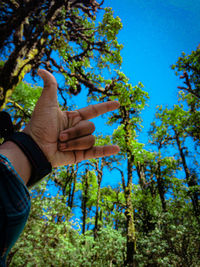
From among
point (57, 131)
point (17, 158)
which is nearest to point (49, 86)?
point (57, 131)

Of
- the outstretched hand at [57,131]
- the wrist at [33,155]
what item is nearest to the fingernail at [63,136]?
the outstretched hand at [57,131]

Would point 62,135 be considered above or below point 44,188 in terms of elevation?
below

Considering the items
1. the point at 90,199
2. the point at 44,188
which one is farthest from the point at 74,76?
the point at 90,199

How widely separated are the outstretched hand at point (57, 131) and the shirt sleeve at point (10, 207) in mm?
510

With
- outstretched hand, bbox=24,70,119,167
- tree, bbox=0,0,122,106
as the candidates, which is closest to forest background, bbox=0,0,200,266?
tree, bbox=0,0,122,106

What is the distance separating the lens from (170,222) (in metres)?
7.27

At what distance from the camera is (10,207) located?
778 mm

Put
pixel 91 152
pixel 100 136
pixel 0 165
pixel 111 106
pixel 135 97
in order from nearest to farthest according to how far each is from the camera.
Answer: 1. pixel 0 165
2. pixel 91 152
3. pixel 111 106
4. pixel 135 97
5. pixel 100 136

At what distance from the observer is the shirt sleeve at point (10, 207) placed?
0.74m

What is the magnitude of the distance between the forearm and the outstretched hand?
8.9 inches

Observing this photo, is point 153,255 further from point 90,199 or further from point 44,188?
point 90,199

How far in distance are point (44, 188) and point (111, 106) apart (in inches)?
253

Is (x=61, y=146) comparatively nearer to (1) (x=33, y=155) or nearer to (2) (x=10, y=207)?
(1) (x=33, y=155)

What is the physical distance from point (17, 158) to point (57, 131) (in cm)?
48
